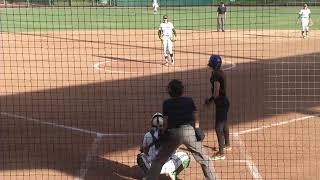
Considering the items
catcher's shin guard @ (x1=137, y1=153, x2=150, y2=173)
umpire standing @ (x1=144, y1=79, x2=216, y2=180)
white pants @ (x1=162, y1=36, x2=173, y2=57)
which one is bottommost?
catcher's shin guard @ (x1=137, y1=153, x2=150, y2=173)

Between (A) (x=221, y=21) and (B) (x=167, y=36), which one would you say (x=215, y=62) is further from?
(A) (x=221, y=21)

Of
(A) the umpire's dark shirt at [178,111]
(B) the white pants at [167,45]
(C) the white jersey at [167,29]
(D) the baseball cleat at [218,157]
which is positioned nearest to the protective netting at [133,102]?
(D) the baseball cleat at [218,157]

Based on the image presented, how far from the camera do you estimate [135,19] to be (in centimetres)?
3681

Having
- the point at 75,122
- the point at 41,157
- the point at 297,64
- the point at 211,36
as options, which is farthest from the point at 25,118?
the point at 211,36

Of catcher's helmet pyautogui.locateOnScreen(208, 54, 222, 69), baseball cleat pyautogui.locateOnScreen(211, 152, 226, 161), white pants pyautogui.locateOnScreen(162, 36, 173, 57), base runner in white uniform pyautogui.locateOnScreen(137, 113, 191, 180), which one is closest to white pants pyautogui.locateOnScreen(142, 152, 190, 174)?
base runner in white uniform pyautogui.locateOnScreen(137, 113, 191, 180)

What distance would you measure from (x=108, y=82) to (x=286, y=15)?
2835 centimetres

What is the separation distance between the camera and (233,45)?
89.0ft

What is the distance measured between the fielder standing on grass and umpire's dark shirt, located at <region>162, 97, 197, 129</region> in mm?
1893

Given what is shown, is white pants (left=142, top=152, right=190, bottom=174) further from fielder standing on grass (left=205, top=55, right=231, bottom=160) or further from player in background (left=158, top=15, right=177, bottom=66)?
player in background (left=158, top=15, right=177, bottom=66)

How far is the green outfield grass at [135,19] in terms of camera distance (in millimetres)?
34562

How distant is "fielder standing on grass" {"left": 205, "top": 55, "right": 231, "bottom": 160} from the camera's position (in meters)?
9.41

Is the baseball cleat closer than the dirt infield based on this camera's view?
No

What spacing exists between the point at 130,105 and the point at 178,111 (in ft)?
21.8

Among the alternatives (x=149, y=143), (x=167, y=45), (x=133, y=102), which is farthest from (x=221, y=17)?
(x=149, y=143)
